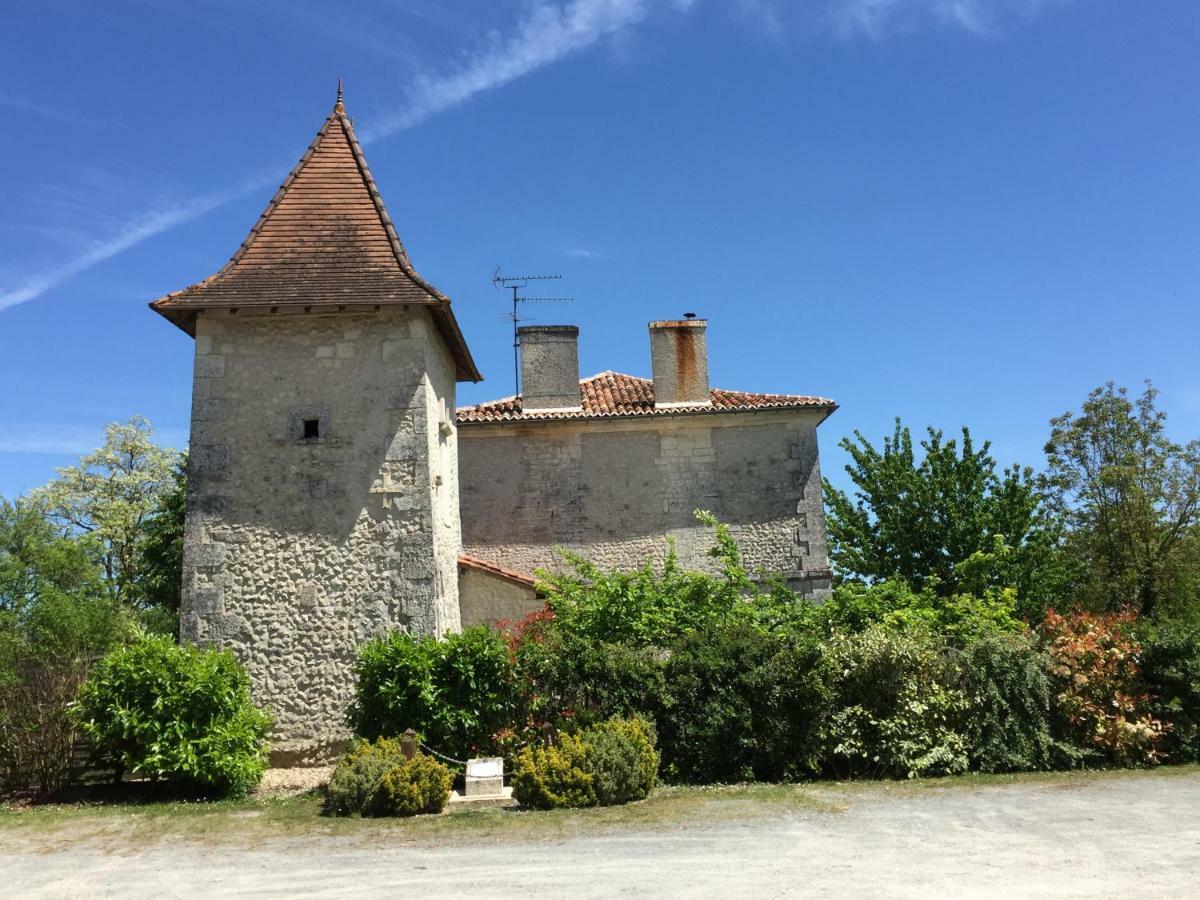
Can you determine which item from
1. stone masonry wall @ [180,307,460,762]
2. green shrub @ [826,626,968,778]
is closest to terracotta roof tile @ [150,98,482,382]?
stone masonry wall @ [180,307,460,762]

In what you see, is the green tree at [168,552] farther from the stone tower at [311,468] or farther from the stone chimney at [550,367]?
the stone tower at [311,468]

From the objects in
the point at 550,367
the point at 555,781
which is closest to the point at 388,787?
the point at 555,781

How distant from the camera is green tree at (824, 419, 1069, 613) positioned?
Result: 651 inches

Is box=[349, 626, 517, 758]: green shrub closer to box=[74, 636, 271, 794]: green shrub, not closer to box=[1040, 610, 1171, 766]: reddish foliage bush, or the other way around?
box=[74, 636, 271, 794]: green shrub

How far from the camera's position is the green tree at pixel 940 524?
1655cm

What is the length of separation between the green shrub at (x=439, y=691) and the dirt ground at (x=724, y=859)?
1863mm

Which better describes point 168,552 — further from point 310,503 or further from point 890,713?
point 890,713

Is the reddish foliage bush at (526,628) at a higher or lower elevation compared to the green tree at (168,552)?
lower

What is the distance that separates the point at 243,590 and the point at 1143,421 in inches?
846

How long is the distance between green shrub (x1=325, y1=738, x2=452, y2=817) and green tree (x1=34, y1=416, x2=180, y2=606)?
830 inches

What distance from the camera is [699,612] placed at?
36.4 feet

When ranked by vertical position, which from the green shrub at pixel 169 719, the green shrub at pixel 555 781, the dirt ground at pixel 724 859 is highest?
the green shrub at pixel 169 719

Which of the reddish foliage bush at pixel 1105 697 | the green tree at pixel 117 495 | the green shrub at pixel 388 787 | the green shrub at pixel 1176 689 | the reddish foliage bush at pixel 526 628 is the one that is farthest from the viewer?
the green tree at pixel 117 495

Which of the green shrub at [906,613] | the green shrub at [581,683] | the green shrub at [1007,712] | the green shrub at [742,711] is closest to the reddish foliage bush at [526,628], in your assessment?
the green shrub at [581,683]
